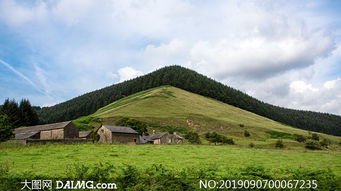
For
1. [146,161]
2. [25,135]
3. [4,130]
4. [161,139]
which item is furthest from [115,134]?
[146,161]

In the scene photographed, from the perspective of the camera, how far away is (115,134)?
70.9 metres

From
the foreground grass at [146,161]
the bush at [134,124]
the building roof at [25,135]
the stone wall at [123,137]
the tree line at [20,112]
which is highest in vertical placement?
the tree line at [20,112]

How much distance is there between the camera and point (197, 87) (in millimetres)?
191000

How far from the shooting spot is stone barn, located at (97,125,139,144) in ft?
230

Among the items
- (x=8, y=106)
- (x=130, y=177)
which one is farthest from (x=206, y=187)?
(x=8, y=106)

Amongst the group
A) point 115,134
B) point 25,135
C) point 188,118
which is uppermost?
point 188,118

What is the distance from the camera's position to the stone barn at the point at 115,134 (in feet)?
230

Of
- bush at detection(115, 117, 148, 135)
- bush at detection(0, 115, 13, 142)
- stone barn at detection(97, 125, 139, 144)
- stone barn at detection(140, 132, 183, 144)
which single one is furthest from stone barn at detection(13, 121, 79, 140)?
stone barn at detection(140, 132, 183, 144)

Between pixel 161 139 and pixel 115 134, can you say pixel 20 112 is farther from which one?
pixel 161 139

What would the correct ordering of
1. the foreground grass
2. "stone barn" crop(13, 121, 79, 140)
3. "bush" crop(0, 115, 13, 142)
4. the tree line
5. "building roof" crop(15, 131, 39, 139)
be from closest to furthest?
1. the foreground grass
2. "bush" crop(0, 115, 13, 142)
3. "building roof" crop(15, 131, 39, 139)
4. "stone barn" crop(13, 121, 79, 140)
5. the tree line

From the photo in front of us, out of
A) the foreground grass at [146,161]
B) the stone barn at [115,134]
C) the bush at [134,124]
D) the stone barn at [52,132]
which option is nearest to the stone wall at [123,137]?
the stone barn at [115,134]

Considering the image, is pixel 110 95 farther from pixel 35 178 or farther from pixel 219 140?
pixel 35 178

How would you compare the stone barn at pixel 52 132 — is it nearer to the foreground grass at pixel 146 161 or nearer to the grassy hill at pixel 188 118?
the grassy hill at pixel 188 118

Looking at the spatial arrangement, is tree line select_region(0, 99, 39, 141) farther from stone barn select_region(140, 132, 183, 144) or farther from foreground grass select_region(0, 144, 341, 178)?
foreground grass select_region(0, 144, 341, 178)
